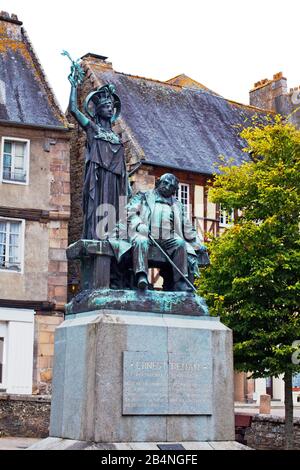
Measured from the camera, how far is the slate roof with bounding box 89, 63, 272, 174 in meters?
30.6

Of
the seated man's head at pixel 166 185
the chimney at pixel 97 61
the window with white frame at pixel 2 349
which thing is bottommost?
the window with white frame at pixel 2 349

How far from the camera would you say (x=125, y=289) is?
37.8 ft

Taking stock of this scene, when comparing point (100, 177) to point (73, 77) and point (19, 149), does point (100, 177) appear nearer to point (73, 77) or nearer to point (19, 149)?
point (73, 77)

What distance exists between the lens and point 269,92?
4016 centimetres

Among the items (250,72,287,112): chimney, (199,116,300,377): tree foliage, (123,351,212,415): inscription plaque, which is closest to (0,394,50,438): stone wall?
(199,116,300,377): tree foliage

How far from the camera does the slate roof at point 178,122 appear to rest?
100 feet

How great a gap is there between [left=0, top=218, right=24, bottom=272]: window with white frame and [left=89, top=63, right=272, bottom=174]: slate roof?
17.6 feet

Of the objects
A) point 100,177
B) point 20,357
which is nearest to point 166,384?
point 100,177

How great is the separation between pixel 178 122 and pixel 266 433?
16.9 metres

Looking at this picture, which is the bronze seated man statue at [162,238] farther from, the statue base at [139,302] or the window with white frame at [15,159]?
the window with white frame at [15,159]

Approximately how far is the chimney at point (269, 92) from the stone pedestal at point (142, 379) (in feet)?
96.9

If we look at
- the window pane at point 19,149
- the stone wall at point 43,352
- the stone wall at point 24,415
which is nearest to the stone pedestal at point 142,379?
the stone wall at point 24,415

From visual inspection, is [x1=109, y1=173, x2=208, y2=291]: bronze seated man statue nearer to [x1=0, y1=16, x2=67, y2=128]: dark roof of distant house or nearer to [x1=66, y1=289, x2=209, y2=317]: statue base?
[x1=66, y1=289, x2=209, y2=317]: statue base
